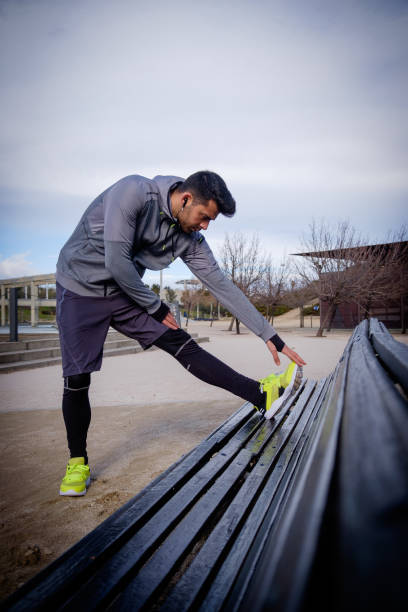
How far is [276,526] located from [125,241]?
1488 mm

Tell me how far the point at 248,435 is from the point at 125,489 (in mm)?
764

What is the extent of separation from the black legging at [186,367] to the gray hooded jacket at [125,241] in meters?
0.26

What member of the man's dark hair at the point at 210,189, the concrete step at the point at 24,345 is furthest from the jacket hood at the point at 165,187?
the concrete step at the point at 24,345

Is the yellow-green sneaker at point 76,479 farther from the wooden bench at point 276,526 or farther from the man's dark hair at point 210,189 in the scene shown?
the man's dark hair at point 210,189

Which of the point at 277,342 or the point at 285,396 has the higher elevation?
the point at 277,342

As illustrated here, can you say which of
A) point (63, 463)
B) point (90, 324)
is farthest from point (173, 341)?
point (63, 463)

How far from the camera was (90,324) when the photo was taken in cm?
209

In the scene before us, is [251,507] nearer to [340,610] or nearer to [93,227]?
[340,610]

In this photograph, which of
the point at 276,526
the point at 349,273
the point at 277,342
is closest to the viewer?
the point at 276,526

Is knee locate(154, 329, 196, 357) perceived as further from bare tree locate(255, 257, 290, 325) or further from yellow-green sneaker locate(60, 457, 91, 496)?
bare tree locate(255, 257, 290, 325)

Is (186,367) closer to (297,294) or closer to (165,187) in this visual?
(165,187)

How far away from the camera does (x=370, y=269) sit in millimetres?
19406

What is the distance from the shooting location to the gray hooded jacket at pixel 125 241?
196cm

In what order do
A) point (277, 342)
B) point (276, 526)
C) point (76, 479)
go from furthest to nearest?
point (277, 342) → point (76, 479) → point (276, 526)
